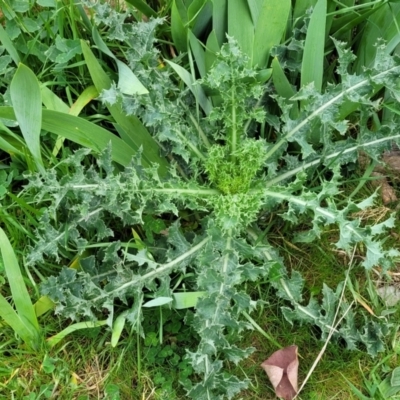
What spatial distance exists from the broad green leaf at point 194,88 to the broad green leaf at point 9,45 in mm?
565

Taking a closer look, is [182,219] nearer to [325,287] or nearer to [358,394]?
[325,287]

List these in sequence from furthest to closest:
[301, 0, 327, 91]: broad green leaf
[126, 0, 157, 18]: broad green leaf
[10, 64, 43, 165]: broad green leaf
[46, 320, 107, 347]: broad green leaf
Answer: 1. [126, 0, 157, 18]: broad green leaf
2. [46, 320, 107, 347]: broad green leaf
3. [301, 0, 327, 91]: broad green leaf
4. [10, 64, 43, 165]: broad green leaf

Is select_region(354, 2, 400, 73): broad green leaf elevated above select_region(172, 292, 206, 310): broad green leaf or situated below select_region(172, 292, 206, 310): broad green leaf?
above

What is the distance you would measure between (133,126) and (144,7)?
1.47 ft

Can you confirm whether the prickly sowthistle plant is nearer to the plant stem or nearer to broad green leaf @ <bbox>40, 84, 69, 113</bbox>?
the plant stem

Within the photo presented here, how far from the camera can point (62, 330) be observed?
2023mm

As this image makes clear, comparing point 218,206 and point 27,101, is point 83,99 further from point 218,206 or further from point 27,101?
point 218,206

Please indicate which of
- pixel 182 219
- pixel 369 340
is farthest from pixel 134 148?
pixel 369 340

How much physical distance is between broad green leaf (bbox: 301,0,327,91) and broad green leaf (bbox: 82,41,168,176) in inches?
21.2

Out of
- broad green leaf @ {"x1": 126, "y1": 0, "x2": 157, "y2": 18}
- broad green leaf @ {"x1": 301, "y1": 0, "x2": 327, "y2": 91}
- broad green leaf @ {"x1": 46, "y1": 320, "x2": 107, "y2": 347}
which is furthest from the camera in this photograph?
broad green leaf @ {"x1": 126, "y1": 0, "x2": 157, "y2": 18}

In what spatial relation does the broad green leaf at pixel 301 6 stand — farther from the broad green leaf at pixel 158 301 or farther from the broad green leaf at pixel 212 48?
the broad green leaf at pixel 158 301

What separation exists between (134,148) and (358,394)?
3.66ft

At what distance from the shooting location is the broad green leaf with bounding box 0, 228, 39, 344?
1903mm

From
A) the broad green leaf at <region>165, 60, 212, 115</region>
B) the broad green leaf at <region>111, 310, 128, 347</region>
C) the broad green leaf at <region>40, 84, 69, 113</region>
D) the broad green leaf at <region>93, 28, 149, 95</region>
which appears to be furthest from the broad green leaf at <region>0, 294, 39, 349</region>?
the broad green leaf at <region>165, 60, 212, 115</region>
